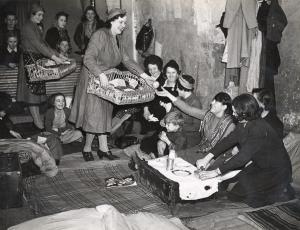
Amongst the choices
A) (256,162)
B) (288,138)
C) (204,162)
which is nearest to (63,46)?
(204,162)

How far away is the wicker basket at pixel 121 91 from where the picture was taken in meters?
5.13

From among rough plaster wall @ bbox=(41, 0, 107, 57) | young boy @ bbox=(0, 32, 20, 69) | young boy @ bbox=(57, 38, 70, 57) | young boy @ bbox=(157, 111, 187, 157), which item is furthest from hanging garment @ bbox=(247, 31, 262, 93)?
rough plaster wall @ bbox=(41, 0, 107, 57)

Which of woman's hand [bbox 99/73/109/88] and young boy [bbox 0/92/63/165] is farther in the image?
young boy [bbox 0/92/63/165]

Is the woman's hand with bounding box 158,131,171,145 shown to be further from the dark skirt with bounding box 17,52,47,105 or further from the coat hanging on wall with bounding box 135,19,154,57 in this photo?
the coat hanging on wall with bounding box 135,19,154,57

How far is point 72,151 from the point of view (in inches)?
254

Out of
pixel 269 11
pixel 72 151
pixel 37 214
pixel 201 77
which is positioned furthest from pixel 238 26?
pixel 37 214

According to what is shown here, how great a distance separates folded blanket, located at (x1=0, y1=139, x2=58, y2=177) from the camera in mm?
5164

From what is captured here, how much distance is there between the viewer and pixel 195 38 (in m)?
7.09

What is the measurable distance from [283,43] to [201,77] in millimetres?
1730

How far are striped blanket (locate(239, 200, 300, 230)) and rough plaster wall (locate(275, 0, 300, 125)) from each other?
6.07 feet

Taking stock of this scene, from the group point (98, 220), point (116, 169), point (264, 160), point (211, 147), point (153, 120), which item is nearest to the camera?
point (98, 220)

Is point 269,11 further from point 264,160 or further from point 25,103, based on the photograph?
point 25,103

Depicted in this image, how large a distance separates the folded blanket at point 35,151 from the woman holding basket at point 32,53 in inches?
70.1

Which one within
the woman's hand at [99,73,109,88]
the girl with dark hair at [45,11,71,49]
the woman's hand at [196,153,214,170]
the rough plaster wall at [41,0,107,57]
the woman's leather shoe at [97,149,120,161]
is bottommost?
the woman's leather shoe at [97,149,120,161]
